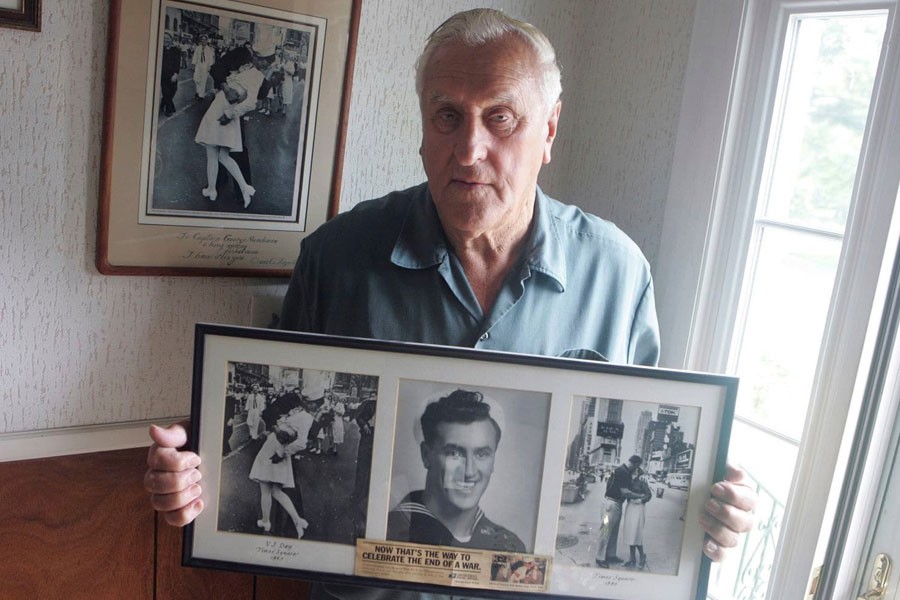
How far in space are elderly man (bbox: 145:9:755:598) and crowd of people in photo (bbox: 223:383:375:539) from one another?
8 cm

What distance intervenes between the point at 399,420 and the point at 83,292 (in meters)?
0.65

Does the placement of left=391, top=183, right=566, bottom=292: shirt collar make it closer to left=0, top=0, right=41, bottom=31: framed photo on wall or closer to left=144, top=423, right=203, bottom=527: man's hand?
left=144, top=423, right=203, bottom=527: man's hand

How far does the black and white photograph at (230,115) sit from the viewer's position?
4.10 ft

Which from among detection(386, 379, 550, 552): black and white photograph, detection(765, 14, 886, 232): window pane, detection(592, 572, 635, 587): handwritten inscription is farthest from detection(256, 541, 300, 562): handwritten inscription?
detection(765, 14, 886, 232): window pane

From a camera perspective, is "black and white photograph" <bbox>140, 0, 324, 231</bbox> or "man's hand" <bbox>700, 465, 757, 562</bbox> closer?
"man's hand" <bbox>700, 465, 757, 562</bbox>

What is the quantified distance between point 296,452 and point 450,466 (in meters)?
0.20

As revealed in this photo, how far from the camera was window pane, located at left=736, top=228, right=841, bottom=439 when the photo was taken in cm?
126

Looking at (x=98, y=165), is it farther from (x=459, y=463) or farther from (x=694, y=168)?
(x=694, y=168)

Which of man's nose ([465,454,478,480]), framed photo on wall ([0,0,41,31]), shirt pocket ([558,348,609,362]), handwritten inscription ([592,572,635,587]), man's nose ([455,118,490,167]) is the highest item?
framed photo on wall ([0,0,41,31])

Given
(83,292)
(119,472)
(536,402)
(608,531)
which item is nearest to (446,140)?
(536,402)

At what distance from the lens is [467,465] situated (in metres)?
0.98

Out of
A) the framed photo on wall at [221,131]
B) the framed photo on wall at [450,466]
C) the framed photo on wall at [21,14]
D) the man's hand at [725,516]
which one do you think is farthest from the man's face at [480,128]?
the framed photo on wall at [21,14]

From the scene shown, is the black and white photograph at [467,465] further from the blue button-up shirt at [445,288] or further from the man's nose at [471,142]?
the man's nose at [471,142]

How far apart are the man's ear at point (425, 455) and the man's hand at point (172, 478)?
282 millimetres
